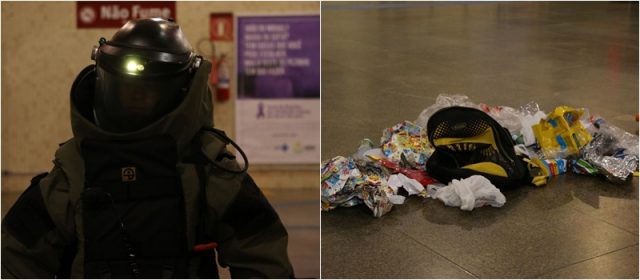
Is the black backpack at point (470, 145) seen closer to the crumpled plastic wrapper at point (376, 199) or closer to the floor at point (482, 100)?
the floor at point (482, 100)

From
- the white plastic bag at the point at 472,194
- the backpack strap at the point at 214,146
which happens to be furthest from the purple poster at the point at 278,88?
the backpack strap at the point at 214,146

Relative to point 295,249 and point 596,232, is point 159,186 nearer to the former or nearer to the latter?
point 295,249

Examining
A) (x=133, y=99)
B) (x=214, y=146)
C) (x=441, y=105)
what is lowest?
(x=441, y=105)

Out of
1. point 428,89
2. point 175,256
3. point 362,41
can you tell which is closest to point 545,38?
point 362,41

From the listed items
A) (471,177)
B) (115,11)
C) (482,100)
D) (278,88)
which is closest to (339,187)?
(278,88)

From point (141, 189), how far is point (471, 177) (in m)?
1.92

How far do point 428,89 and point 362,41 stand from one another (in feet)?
7.55

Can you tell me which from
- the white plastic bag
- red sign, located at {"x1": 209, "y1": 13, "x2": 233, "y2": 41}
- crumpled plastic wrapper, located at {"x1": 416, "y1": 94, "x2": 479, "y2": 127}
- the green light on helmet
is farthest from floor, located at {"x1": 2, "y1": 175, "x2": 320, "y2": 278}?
the green light on helmet

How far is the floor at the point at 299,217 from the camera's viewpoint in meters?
3.32

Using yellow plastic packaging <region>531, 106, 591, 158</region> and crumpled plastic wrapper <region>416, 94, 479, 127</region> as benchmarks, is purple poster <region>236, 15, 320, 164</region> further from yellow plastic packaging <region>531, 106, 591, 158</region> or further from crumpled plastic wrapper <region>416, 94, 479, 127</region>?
yellow plastic packaging <region>531, 106, 591, 158</region>

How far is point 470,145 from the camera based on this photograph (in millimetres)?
3617

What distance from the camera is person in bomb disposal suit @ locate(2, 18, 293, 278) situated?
70.9 inches

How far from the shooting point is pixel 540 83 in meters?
5.72

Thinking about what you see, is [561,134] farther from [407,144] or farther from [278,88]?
[278,88]
